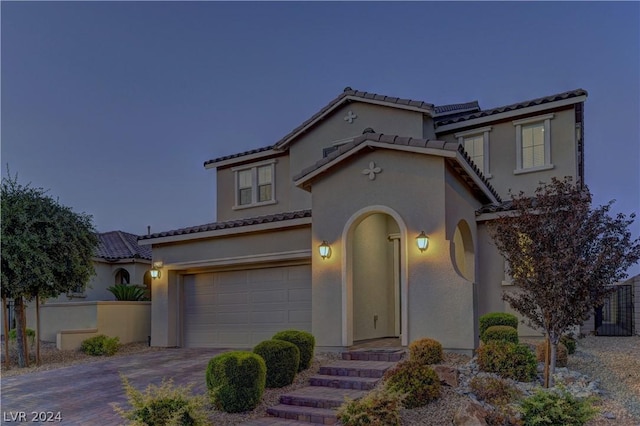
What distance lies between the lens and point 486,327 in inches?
415

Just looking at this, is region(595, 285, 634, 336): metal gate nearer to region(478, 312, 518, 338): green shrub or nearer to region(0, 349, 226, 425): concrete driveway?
region(478, 312, 518, 338): green shrub

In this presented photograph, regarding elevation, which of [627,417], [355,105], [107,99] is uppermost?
[107,99]

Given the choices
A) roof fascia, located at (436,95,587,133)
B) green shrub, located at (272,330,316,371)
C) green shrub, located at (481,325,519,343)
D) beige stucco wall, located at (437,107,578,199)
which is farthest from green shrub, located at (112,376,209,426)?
roof fascia, located at (436,95,587,133)

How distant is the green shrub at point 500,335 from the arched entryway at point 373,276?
188cm

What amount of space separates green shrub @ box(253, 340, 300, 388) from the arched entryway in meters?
2.49

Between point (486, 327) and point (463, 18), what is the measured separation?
1112 centimetres

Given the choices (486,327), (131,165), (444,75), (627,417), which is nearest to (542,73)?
(444,75)

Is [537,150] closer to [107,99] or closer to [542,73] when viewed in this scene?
[542,73]

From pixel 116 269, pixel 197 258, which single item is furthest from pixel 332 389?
pixel 116 269

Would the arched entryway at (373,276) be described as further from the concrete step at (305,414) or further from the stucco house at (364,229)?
the concrete step at (305,414)

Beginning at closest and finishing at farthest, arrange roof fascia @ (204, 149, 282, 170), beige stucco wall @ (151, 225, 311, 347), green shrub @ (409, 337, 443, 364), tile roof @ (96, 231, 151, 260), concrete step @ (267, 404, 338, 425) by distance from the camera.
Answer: concrete step @ (267, 404, 338, 425), green shrub @ (409, 337, 443, 364), beige stucco wall @ (151, 225, 311, 347), roof fascia @ (204, 149, 282, 170), tile roof @ (96, 231, 151, 260)

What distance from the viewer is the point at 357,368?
9.52 metres

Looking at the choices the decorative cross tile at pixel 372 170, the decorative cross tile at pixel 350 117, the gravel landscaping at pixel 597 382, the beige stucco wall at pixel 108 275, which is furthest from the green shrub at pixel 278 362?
the beige stucco wall at pixel 108 275

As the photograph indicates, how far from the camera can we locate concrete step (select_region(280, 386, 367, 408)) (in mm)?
8188
